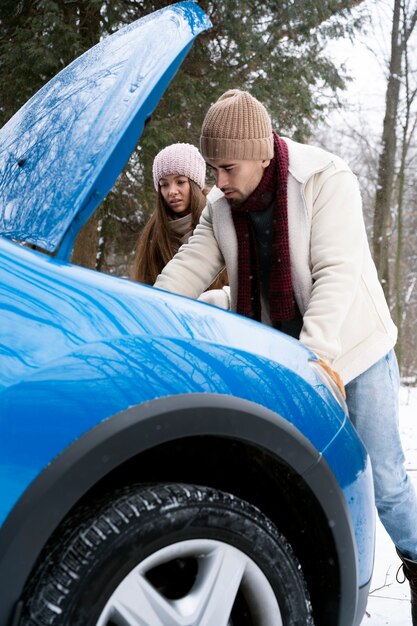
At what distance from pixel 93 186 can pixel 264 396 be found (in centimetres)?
59

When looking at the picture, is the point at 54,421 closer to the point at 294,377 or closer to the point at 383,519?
the point at 294,377

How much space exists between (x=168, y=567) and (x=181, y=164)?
2.43 m

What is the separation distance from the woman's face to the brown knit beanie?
1.33 metres

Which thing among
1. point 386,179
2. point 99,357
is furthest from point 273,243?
point 386,179

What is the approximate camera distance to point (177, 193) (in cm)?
347

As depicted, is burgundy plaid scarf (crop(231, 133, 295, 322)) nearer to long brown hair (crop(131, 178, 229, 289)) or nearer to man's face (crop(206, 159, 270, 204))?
man's face (crop(206, 159, 270, 204))

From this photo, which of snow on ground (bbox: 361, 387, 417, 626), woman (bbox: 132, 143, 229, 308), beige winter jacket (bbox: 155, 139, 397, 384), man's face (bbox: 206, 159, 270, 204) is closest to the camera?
beige winter jacket (bbox: 155, 139, 397, 384)

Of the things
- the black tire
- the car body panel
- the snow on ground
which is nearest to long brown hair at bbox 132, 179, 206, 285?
the snow on ground

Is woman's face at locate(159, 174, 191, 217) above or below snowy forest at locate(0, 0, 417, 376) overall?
below

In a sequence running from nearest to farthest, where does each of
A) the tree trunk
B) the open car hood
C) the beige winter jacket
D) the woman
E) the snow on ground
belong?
the open car hood, the beige winter jacket, the snow on ground, the woman, the tree trunk

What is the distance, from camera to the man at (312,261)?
82.0 inches

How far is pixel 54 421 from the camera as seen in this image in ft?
4.08

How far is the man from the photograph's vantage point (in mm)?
2084

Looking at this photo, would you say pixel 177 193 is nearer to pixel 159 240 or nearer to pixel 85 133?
pixel 159 240
